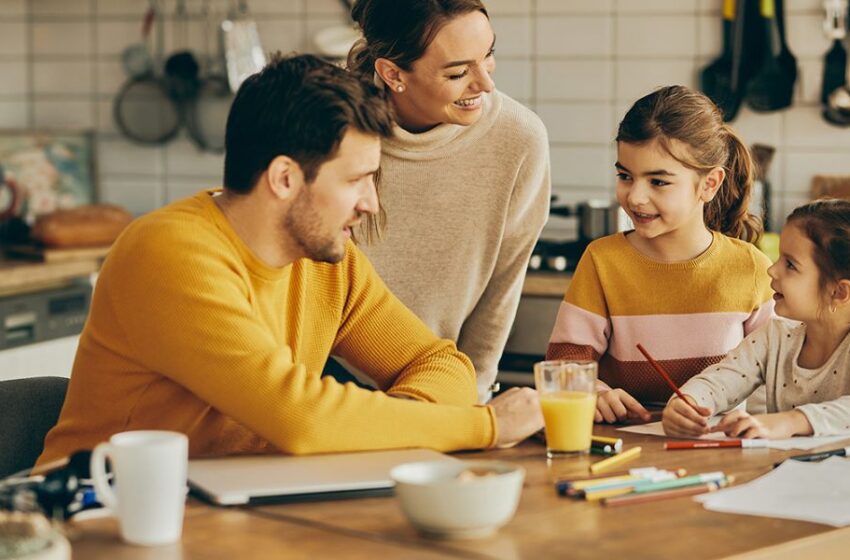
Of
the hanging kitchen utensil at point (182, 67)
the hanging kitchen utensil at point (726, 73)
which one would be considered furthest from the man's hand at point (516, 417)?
the hanging kitchen utensil at point (182, 67)

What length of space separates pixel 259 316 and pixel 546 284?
1714mm

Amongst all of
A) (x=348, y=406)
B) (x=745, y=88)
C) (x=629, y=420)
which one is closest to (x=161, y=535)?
(x=348, y=406)

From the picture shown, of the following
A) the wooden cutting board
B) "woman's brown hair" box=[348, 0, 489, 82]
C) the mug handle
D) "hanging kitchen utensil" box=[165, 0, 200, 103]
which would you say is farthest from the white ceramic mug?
"hanging kitchen utensil" box=[165, 0, 200, 103]

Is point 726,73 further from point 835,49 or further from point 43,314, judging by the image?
point 43,314

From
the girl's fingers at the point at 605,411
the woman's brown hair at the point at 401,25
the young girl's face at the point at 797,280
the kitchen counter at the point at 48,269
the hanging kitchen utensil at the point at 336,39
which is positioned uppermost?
the woman's brown hair at the point at 401,25

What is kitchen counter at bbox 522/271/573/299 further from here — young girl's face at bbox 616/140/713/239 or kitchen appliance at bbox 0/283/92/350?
kitchen appliance at bbox 0/283/92/350

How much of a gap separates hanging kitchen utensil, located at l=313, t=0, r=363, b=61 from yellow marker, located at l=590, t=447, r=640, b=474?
8.39 feet

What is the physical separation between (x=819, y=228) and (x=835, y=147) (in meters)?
1.71

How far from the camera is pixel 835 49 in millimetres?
3518

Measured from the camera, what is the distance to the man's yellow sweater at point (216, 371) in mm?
1582

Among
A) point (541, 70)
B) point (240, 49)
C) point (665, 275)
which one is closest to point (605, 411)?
point (665, 275)

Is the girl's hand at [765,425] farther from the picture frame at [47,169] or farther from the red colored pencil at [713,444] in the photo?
the picture frame at [47,169]

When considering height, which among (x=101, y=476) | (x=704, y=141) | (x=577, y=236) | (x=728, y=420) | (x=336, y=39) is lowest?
(x=577, y=236)

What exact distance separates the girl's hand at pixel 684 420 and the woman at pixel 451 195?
0.65 m
